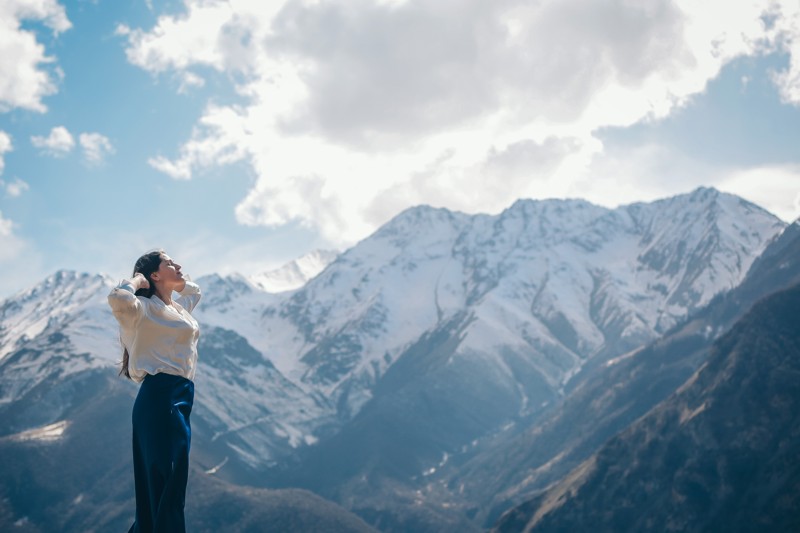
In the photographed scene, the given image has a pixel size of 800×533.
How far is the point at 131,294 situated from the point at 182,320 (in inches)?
44.9

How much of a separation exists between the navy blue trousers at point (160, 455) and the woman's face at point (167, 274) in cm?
153

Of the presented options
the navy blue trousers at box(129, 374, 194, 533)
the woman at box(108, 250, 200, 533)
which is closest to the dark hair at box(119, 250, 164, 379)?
the woman at box(108, 250, 200, 533)

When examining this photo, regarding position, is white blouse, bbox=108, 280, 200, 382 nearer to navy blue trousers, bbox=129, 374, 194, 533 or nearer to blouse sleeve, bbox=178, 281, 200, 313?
navy blue trousers, bbox=129, 374, 194, 533

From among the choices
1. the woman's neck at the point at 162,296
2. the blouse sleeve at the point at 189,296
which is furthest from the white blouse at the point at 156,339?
the blouse sleeve at the point at 189,296

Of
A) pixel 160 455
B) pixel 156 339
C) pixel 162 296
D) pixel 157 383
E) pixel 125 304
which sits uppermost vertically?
pixel 162 296

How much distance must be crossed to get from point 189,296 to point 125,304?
252 cm

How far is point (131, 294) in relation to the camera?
44.4 ft

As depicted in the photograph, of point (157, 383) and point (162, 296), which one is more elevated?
point (162, 296)

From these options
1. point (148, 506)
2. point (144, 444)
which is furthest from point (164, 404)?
point (148, 506)

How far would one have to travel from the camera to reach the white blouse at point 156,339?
14.1 meters

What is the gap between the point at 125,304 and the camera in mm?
13453

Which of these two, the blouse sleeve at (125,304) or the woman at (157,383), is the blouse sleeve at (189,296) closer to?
the woman at (157,383)

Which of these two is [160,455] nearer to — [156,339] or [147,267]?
[156,339]

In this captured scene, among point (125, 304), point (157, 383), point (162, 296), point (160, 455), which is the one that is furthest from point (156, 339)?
point (160, 455)
